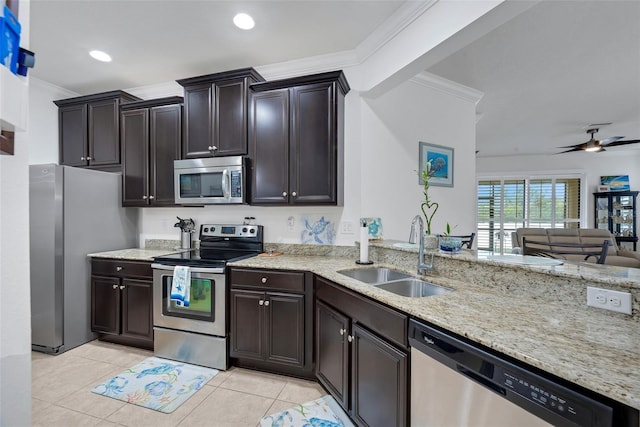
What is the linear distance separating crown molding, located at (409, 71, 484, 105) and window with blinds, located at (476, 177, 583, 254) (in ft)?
13.6

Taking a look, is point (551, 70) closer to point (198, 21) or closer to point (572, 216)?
point (198, 21)

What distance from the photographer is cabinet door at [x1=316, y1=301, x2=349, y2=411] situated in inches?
68.0

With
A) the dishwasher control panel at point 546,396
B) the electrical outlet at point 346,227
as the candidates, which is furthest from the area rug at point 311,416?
the electrical outlet at point 346,227

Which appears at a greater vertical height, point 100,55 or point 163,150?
point 100,55

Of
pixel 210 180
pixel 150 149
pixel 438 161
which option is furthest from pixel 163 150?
pixel 438 161

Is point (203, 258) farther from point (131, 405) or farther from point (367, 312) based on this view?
point (367, 312)

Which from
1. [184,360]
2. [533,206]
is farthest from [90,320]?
[533,206]

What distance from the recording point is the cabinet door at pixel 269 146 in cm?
253

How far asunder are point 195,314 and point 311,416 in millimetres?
1248

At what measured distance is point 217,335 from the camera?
→ 2.31 meters

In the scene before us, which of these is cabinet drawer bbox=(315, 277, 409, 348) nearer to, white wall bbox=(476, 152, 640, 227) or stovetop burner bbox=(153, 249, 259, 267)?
stovetop burner bbox=(153, 249, 259, 267)

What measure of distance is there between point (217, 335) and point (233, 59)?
8.53 ft

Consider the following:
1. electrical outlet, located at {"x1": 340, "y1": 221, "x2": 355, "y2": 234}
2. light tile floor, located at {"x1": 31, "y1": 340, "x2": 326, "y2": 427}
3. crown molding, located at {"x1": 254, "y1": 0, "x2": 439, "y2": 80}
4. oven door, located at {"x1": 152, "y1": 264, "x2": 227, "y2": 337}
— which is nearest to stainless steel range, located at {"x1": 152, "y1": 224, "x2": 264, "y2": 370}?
oven door, located at {"x1": 152, "y1": 264, "x2": 227, "y2": 337}

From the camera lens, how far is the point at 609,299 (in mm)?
1146
